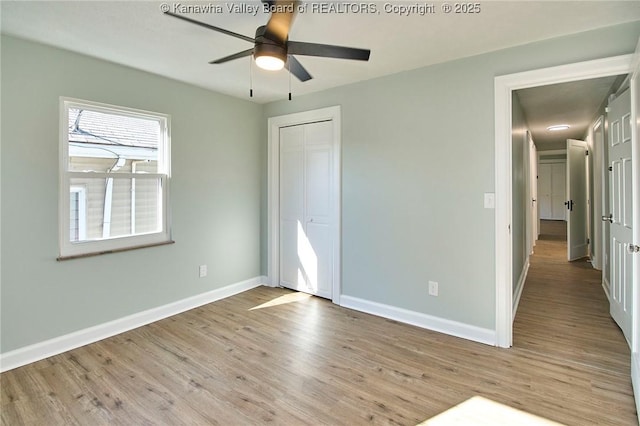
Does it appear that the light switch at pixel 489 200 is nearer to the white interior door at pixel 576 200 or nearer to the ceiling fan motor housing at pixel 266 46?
the ceiling fan motor housing at pixel 266 46

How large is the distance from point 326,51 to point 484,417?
2230 mm

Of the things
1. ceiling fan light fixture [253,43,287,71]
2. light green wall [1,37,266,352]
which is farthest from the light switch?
light green wall [1,37,266,352]

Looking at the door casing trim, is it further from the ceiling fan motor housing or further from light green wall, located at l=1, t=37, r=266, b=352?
light green wall, located at l=1, t=37, r=266, b=352

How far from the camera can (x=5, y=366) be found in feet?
7.75

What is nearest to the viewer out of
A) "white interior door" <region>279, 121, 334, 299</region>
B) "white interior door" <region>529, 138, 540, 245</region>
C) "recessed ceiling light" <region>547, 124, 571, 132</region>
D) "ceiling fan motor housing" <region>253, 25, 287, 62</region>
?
"ceiling fan motor housing" <region>253, 25, 287, 62</region>

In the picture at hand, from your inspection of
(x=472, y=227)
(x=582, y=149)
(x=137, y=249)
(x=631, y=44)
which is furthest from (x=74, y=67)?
(x=582, y=149)

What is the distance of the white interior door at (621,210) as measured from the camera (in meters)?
2.44

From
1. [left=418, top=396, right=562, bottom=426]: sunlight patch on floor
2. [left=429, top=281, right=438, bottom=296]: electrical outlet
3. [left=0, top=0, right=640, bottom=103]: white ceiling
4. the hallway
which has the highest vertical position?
[left=0, top=0, right=640, bottom=103]: white ceiling

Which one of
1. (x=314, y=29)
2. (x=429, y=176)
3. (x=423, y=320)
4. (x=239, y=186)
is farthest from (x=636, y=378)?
(x=239, y=186)

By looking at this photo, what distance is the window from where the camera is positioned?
2.70 meters

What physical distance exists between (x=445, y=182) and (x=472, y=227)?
1.49 feet

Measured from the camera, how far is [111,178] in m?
2.96

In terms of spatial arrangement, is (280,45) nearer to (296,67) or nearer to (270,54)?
(270,54)

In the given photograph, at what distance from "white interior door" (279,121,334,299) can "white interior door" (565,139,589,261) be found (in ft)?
15.0
